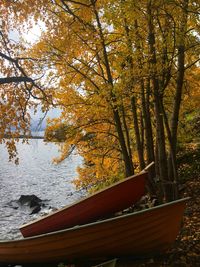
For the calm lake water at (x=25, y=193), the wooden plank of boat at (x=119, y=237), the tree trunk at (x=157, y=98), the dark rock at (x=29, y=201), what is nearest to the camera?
the wooden plank of boat at (x=119, y=237)

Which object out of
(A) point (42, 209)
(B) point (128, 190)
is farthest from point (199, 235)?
(A) point (42, 209)

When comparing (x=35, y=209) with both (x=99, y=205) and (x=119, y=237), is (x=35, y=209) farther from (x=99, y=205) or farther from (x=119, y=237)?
(x=119, y=237)

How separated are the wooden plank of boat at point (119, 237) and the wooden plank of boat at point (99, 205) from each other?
910 millimetres

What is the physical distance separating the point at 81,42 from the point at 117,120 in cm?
324

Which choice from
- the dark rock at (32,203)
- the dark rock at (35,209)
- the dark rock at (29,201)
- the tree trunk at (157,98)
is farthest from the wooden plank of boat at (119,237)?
the dark rock at (29,201)

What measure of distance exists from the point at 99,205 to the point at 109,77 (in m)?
4.87

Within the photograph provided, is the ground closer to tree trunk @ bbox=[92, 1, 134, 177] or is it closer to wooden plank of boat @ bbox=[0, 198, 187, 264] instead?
wooden plank of boat @ bbox=[0, 198, 187, 264]

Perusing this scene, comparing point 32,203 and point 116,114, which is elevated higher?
point 116,114

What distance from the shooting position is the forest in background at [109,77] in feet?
27.6

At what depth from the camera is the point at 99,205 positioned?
9.85 metres

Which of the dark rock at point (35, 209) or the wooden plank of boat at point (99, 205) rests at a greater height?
the wooden plank of boat at point (99, 205)

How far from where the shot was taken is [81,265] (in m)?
9.01

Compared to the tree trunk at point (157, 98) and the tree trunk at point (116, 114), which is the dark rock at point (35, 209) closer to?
the tree trunk at point (116, 114)

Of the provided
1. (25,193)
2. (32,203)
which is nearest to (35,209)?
(32,203)
